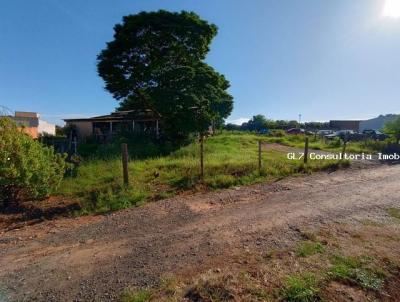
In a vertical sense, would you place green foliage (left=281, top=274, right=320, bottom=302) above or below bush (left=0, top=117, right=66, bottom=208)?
below

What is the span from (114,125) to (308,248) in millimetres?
26371

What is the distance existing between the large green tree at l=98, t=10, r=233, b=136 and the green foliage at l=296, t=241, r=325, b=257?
14.0m

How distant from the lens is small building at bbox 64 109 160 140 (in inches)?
977

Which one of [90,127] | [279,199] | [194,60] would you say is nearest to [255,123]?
[90,127]

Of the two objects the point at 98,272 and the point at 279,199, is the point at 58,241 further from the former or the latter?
the point at 279,199

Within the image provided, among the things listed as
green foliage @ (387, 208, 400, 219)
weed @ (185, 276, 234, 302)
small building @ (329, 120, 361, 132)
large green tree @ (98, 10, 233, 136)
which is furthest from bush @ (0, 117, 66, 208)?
small building @ (329, 120, 361, 132)

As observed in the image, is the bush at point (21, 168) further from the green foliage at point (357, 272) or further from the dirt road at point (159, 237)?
the green foliage at point (357, 272)

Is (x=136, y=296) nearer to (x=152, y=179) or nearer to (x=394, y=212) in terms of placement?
(x=394, y=212)

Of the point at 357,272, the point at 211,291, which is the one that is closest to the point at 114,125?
the point at 211,291

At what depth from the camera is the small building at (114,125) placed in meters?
24.8

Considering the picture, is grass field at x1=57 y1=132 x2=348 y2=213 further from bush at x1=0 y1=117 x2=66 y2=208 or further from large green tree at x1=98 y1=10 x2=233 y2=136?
large green tree at x1=98 y1=10 x2=233 y2=136

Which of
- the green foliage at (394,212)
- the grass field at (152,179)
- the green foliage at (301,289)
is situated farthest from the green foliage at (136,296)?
the green foliage at (394,212)

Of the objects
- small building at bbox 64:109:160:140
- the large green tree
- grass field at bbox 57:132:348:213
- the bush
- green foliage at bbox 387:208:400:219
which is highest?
the large green tree

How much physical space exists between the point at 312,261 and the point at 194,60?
17.3 metres
